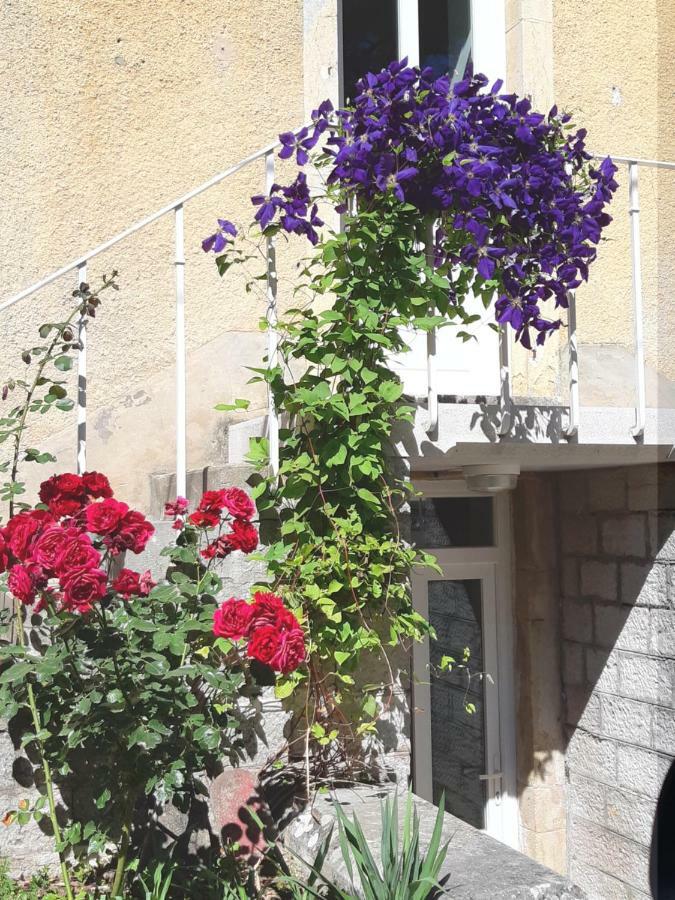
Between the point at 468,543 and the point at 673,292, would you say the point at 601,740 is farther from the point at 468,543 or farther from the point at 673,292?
the point at 673,292

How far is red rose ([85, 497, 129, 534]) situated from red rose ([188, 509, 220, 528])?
0.19m

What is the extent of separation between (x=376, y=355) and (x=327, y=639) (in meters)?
0.76

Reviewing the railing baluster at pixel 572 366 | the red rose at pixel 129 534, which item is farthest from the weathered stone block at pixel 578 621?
the red rose at pixel 129 534

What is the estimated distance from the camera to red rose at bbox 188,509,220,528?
2.31 m

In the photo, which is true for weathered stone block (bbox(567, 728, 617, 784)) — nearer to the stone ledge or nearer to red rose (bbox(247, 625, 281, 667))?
the stone ledge

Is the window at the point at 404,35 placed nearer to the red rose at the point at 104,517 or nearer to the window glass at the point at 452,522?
the window glass at the point at 452,522

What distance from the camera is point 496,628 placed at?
4.34m

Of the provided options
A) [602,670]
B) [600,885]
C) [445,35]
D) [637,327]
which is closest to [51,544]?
[637,327]

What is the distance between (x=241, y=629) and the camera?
2121 mm

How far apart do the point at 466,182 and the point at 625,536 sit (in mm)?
1985

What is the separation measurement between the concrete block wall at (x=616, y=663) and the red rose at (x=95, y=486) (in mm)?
2290

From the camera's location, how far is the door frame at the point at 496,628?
4.27 meters

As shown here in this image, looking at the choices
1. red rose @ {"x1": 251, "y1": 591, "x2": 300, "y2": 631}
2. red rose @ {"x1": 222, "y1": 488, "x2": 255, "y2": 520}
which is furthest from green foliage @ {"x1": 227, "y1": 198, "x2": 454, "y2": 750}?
red rose @ {"x1": 251, "y1": 591, "x2": 300, "y2": 631}

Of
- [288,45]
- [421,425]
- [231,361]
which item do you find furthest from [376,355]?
[288,45]
